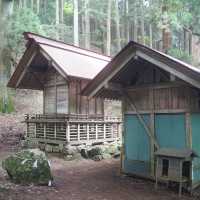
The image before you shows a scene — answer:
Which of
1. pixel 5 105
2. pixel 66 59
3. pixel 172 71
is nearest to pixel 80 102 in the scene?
pixel 66 59

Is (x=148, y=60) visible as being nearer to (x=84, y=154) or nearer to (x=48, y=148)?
(x=84, y=154)

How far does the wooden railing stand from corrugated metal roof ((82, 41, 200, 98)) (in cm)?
456

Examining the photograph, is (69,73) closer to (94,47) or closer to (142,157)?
(142,157)

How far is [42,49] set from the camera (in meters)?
15.3

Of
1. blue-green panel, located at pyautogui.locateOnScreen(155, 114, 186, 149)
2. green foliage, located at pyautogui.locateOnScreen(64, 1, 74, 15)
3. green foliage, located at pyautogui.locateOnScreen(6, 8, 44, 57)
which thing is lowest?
blue-green panel, located at pyautogui.locateOnScreen(155, 114, 186, 149)

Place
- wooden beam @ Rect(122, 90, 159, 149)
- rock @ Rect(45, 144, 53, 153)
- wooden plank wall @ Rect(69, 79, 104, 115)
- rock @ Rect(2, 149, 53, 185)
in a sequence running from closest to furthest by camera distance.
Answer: rock @ Rect(2, 149, 53, 185)
wooden beam @ Rect(122, 90, 159, 149)
rock @ Rect(45, 144, 53, 153)
wooden plank wall @ Rect(69, 79, 104, 115)

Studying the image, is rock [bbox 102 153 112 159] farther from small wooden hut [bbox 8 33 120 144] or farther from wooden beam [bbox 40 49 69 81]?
wooden beam [bbox 40 49 69 81]

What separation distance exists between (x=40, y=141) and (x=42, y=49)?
194 inches

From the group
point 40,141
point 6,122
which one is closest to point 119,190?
point 40,141

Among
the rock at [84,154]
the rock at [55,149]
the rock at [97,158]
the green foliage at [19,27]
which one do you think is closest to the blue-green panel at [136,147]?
the rock at [97,158]

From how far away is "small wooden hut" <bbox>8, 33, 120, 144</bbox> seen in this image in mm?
15133

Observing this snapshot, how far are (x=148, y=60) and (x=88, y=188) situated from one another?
425cm

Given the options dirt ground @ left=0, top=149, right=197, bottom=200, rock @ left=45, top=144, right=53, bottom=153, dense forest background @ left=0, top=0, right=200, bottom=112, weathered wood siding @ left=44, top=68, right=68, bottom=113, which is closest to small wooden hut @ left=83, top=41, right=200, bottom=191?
dirt ground @ left=0, top=149, right=197, bottom=200

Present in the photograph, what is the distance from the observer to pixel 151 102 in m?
10.2
